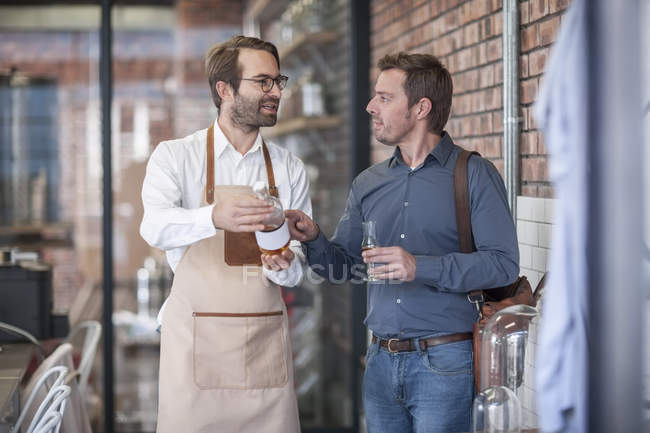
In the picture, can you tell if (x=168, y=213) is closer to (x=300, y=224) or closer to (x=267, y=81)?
(x=300, y=224)

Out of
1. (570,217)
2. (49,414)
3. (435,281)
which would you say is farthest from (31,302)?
(570,217)

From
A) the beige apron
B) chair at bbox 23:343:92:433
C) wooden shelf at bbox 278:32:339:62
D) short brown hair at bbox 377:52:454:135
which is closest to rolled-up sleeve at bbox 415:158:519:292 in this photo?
short brown hair at bbox 377:52:454:135

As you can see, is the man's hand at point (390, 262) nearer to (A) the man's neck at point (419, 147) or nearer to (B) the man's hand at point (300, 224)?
(B) the man's hand at point (300, 224)

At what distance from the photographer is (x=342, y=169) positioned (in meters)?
4.67

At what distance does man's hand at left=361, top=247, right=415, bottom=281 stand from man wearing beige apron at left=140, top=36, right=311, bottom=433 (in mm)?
375

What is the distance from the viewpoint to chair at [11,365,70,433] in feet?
8.05

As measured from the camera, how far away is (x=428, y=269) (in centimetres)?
225

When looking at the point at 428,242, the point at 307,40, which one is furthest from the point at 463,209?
the point at 307,40

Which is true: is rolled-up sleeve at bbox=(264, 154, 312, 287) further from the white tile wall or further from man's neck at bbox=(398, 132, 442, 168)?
the white tile wall

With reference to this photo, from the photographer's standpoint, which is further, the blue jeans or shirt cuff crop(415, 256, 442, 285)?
the blue jeans

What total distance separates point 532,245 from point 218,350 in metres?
1.10

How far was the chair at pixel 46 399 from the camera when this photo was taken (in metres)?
2.45

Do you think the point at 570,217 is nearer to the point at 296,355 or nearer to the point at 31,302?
the point at 31,302

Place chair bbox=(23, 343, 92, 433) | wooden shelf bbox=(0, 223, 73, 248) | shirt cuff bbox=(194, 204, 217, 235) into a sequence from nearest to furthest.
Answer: shirt cuff bbox=(194, 204, 217, 235) → chair bbox=(23, 343, 92, 433) → wooden shelf bbox=(0, 223, 73, 248)
